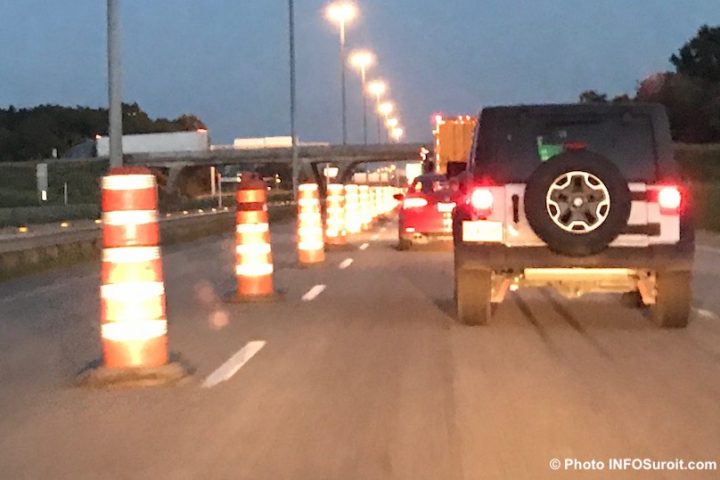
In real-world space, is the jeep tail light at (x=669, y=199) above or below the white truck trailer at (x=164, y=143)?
below

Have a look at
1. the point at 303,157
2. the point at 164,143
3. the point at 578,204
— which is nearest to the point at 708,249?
the point at 578,204

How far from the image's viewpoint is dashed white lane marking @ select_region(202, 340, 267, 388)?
9891 millimetres

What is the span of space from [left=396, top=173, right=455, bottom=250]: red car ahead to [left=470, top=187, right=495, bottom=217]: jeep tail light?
13.0 metres

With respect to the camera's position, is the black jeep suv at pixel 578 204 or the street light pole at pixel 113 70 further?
the street light pole at pixel 113 70

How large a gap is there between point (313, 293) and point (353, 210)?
20.0 m

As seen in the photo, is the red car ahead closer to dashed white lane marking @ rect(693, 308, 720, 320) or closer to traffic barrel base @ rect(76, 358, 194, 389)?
dashed white lane marking @ rect(693, 308, 720, 320)

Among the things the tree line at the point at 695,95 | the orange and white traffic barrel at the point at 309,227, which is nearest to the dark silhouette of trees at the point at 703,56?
the tree line at the point at 695,95

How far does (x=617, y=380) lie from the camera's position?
9.75 m

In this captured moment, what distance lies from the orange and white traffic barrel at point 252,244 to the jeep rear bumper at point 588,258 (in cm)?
433

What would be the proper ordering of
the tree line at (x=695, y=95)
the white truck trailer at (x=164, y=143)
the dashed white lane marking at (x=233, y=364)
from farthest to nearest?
the white truck trailer at (x=164, y=143) < the tree line at (x=695, y=95) < the dashed white lane marking at (x=233, y=364)

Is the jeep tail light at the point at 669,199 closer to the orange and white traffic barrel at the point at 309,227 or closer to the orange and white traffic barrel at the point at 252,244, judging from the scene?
the orange and white traffic barrel at the point at 252,244

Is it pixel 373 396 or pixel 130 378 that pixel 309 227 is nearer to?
pixel 130 378

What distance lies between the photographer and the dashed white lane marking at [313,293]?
16500 millimetres

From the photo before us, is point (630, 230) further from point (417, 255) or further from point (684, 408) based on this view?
point (417, 255)
